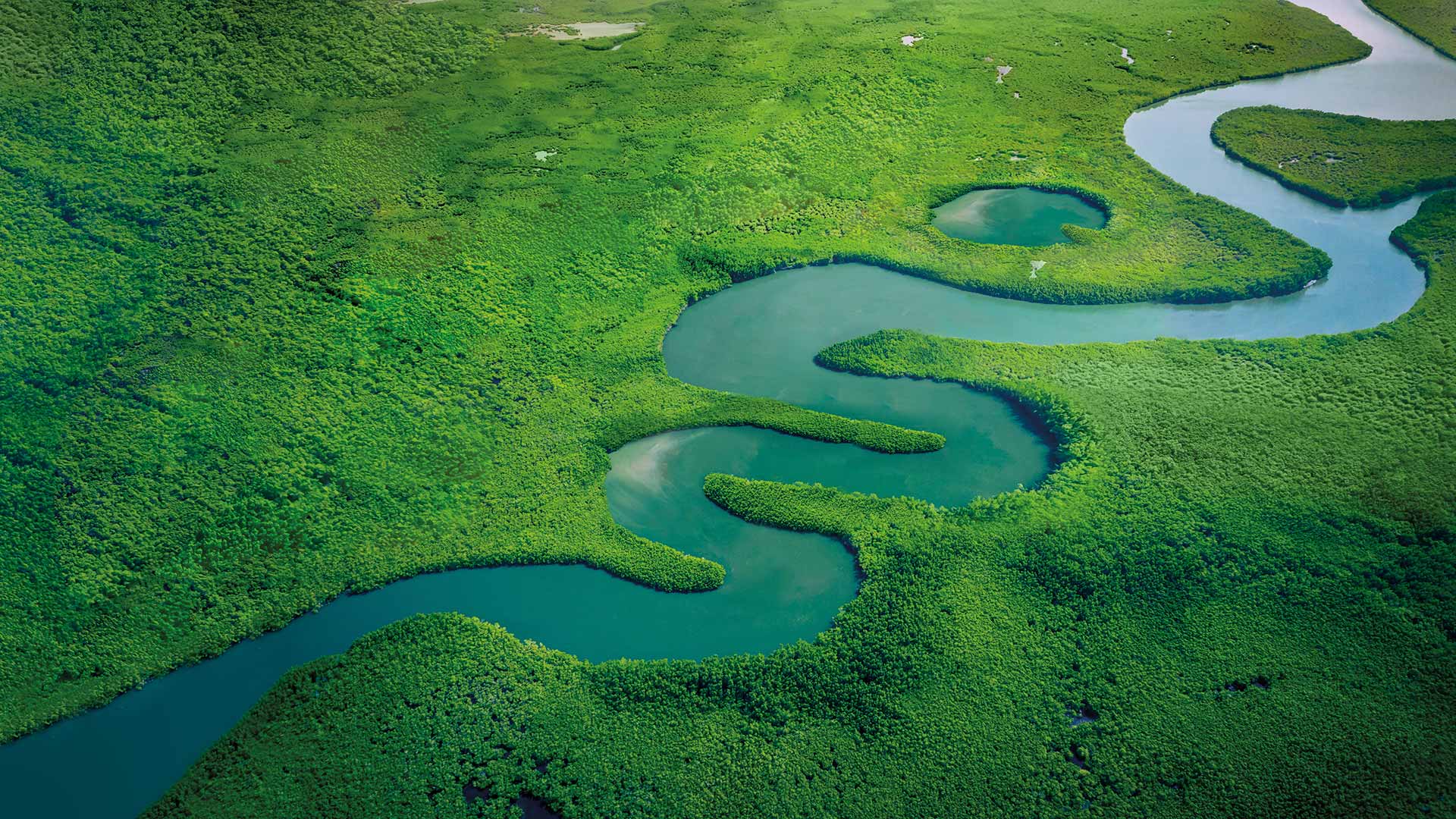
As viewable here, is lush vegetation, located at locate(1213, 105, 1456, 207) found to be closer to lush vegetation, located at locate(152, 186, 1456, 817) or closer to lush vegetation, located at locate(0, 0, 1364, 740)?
lush vegetation, located at locate(0, 0, 1364, 740)

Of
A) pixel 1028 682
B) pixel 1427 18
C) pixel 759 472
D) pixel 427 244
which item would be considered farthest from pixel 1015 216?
pixel 1427 18

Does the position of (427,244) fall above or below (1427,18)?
below

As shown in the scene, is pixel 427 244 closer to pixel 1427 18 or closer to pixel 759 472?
pixel 759 472

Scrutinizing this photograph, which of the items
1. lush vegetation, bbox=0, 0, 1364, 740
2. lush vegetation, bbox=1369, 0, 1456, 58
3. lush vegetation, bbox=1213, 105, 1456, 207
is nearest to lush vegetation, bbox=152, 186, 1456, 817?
lush vegetation, bbox=0, 0, 1364, 740

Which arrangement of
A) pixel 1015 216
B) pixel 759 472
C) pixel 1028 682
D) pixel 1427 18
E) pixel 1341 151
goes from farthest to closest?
pixel 1427 18 < pixel 1341 151 < pixel 1015 216 < pixel 759 472 < pixel 1028 682

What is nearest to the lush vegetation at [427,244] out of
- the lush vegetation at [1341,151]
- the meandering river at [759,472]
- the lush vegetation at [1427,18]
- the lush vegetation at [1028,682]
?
the meandering river at [759,472]
